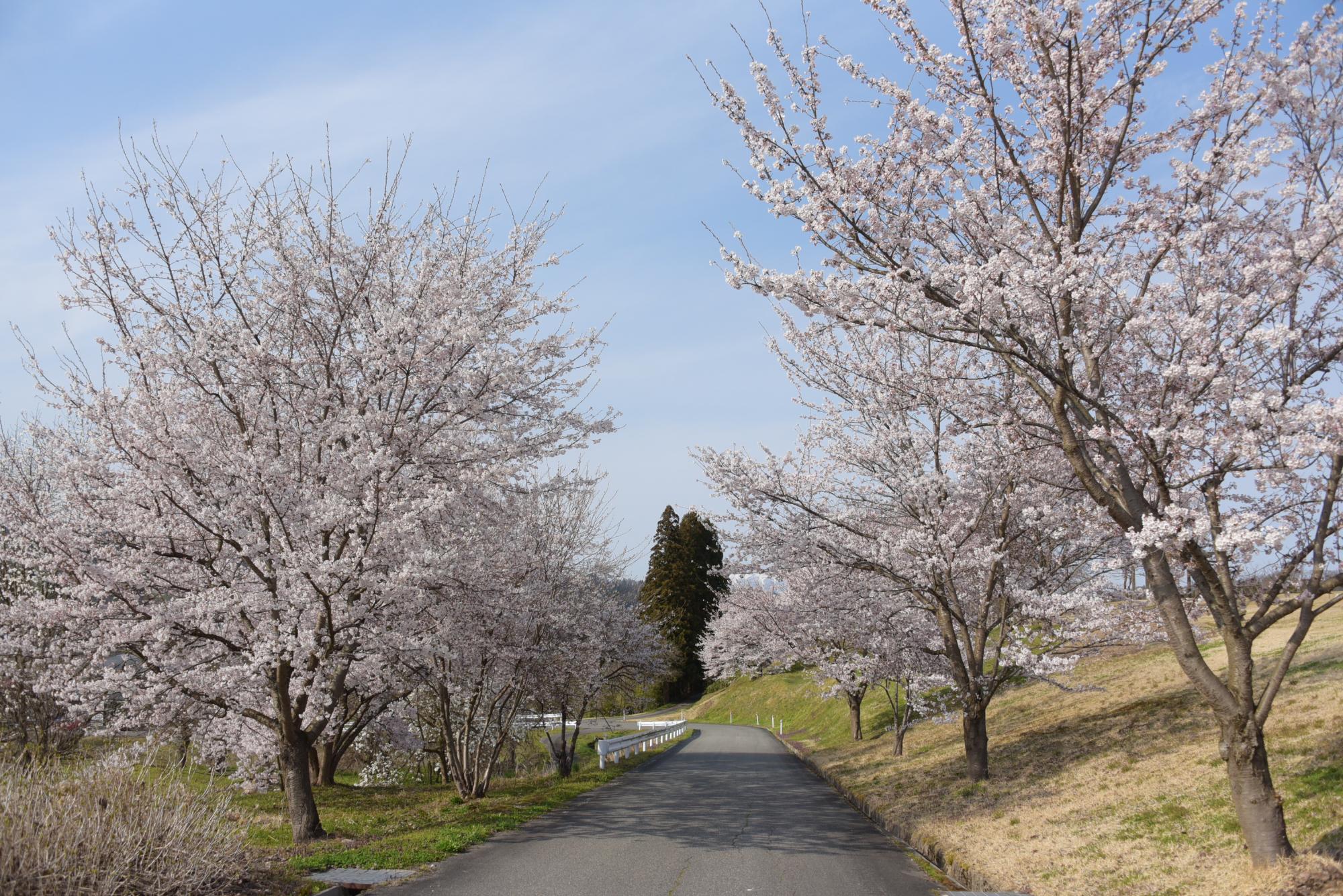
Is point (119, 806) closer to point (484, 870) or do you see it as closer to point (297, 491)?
point (484, 870)

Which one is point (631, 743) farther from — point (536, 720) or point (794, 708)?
point (794, 708)

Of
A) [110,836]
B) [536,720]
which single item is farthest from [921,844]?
[536,720]

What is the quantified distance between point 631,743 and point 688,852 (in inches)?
641

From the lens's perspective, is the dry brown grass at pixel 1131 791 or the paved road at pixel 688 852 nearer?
the dry brown grass at pixel 1131 791

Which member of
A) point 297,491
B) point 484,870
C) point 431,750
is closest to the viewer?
point 484,870

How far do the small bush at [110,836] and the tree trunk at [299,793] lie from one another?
3650 mm

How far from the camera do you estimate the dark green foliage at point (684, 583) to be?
62844 mm

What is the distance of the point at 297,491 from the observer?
401 inches

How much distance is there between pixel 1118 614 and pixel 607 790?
1003 centimetres

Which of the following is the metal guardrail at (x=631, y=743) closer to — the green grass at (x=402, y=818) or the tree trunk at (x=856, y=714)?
the green grass at (x=402, y=818)

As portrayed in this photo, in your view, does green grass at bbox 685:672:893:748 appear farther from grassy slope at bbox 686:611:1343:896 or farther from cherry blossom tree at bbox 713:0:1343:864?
cherry blossom tree at bbox 713:0:1343:864

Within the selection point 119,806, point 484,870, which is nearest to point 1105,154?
point 484,870

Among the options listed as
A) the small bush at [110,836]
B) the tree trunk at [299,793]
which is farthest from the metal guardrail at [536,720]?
the small bush at [110,836]

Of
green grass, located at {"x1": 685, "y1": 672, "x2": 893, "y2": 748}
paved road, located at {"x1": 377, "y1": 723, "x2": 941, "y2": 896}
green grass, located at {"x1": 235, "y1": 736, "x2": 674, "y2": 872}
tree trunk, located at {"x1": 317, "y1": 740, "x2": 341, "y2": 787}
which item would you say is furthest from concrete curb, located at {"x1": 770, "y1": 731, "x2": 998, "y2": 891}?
green grass, located at {"x1": 685, "y1": 672, "x2": 893, "y2": 748}
